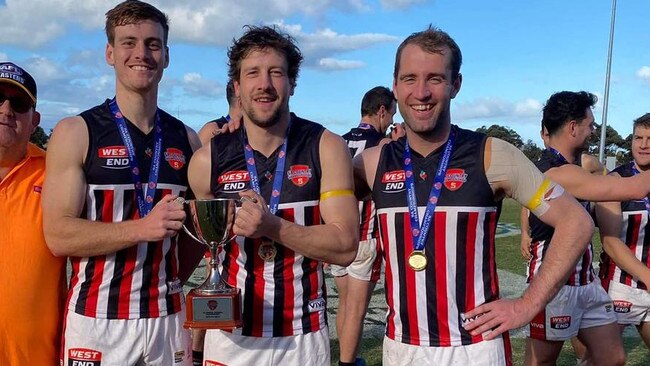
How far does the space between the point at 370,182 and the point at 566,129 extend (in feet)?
7.68

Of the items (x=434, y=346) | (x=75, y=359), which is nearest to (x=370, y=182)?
(x=434, y=346)

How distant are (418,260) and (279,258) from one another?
0.62 m

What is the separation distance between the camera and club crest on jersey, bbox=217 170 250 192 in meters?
2.89

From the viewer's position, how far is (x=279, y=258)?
9.57 ft

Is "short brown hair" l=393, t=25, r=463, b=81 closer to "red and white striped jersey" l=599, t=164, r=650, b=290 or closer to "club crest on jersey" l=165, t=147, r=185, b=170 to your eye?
"club crest on jersey" l=165, t=147, r=185, b=170

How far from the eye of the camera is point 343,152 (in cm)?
297

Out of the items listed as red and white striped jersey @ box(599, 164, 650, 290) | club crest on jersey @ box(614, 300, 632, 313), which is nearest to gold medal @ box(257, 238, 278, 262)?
red and white striped jersey @ box(599, 164, 650, 290)

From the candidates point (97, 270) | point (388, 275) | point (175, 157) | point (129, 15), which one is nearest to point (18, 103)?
point (129, 15)

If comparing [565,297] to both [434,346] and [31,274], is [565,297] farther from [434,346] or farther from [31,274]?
[31,274]

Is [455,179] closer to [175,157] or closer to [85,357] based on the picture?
[175,157]

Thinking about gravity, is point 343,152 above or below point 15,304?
above

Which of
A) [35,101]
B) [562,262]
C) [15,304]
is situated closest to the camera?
[562,262]

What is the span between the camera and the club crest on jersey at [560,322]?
4668 mm

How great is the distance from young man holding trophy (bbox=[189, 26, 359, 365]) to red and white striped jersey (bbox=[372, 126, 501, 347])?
8.8 inches
